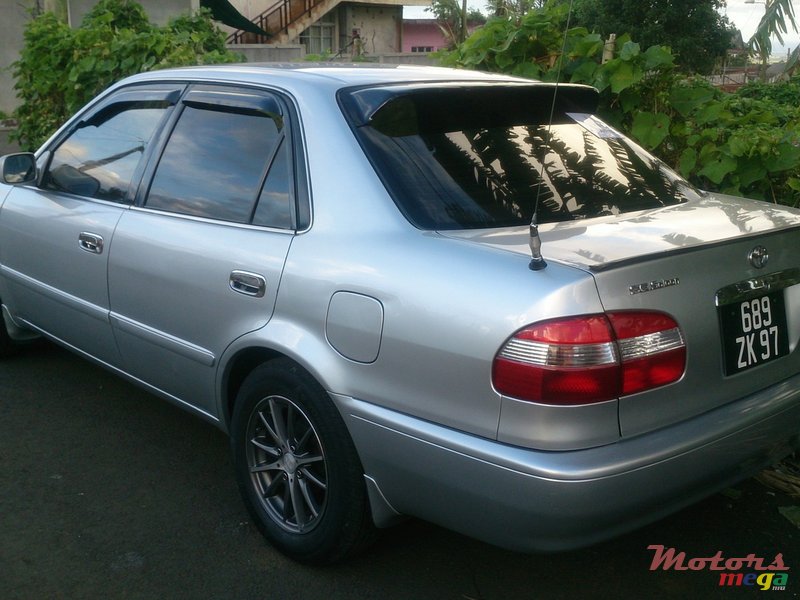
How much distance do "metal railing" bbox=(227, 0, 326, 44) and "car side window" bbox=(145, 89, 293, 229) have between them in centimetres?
3135

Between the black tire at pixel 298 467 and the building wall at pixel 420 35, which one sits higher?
the building wall at pixel 420 35

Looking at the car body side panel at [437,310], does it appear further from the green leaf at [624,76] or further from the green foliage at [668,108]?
the green leaf at [624,76]

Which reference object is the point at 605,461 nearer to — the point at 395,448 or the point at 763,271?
the point at 395,448

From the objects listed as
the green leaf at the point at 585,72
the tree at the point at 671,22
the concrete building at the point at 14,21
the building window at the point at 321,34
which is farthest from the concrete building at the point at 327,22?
the green leaf at the point at 585,72

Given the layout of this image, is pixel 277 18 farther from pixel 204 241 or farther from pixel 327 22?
pixel 204 241

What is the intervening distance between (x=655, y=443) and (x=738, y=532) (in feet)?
3.94

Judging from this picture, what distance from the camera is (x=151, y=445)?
431 cm

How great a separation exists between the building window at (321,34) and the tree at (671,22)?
10.4 m

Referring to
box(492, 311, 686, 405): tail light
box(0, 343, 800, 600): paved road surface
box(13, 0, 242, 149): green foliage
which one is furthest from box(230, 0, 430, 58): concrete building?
box(492, 311, 686, 405): tail light

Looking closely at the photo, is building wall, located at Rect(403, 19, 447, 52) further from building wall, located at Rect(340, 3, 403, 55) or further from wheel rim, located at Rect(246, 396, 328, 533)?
wheel rim, located at Rect(246, 396, 328, 533)

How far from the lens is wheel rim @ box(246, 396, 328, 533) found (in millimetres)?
3143

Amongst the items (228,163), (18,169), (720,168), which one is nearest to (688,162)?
(720,168)

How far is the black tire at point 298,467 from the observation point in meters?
2.96

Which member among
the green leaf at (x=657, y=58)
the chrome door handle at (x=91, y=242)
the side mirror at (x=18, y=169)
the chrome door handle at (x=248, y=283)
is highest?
the green leaf at (x=657, y=58)
